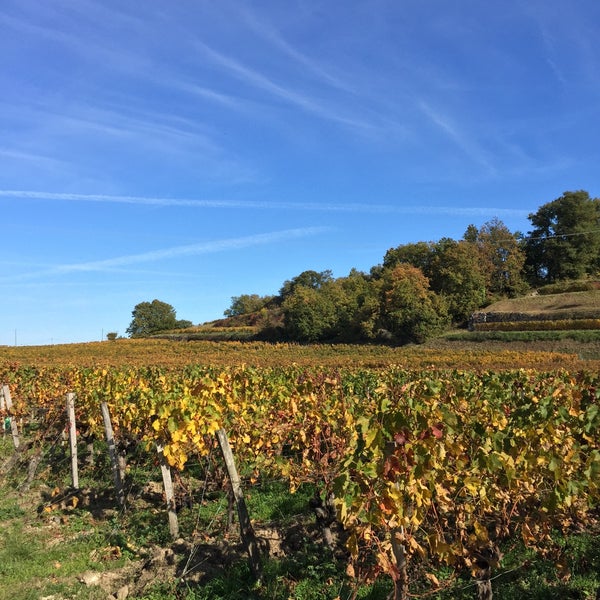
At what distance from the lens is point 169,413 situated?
18.7 ft

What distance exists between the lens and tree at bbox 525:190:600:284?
6050cm

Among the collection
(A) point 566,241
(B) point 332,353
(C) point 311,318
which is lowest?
(B) point 332,353

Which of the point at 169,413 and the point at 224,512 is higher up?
the point at 169,413

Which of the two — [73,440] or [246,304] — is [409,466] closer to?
[73,440]

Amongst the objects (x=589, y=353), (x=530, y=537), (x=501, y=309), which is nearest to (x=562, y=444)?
(x=530, y=537)

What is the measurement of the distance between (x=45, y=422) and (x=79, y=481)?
2.25 meters

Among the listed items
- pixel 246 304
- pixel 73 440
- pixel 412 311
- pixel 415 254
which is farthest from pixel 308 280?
pixel 73 440

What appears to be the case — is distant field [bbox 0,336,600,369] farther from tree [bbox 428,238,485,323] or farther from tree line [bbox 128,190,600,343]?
tree [bbox 428,238,485,323]

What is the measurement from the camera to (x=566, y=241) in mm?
60812

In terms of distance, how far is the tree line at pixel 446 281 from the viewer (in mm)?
48438

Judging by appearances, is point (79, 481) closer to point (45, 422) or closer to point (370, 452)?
point (45, 422)

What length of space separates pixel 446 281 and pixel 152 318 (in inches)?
2178

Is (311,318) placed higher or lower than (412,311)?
higher

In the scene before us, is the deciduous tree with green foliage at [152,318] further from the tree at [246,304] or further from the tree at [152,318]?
the tree at [246,304]
